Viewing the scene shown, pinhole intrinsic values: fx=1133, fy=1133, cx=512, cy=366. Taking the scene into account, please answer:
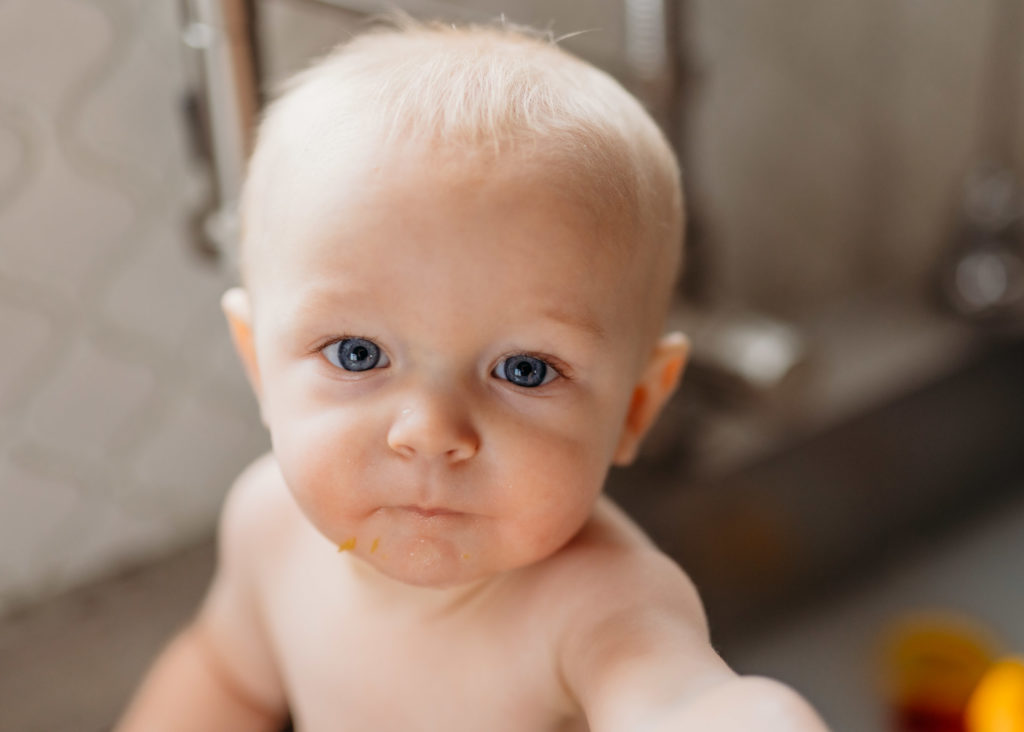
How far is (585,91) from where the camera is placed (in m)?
0.47

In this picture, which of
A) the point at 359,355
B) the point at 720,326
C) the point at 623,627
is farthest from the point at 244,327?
the point at 720,326

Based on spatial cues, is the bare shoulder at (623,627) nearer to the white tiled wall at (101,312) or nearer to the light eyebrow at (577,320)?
the light eyebrow at (577,320)

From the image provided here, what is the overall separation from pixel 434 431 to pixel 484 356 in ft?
0.12

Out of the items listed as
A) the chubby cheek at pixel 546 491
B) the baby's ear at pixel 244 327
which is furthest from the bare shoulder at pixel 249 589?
the chubby cheek at pixel 546 491

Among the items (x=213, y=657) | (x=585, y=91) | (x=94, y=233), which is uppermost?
(x=585, y=91)

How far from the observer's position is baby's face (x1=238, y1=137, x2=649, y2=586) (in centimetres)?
42

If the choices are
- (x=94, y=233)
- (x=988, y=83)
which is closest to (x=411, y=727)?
(x=94, y=233)

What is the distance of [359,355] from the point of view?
1.48 feet

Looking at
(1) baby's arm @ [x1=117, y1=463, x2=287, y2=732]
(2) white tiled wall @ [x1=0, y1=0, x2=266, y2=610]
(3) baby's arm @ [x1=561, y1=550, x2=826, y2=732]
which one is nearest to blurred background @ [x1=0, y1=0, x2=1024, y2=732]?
(2) white tiled wall @ [x1=0, y1=0, x2=266, y2=610]

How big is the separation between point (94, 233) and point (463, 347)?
0.48 metres

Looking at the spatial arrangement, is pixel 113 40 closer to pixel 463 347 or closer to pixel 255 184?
pixel 255 184

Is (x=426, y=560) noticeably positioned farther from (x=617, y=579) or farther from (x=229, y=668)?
(x=229, y=668)

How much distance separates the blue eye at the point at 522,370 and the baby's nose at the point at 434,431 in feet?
0.08

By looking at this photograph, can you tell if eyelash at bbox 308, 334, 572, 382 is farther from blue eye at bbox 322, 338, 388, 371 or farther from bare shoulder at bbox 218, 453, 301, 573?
bare shoulder at bbox 218, 453, 301, 573
